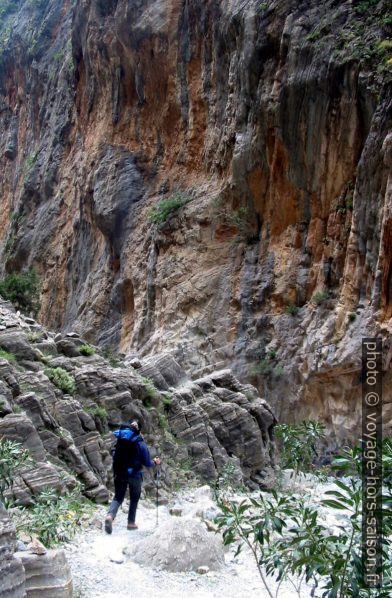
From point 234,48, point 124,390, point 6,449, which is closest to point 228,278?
point 234,48

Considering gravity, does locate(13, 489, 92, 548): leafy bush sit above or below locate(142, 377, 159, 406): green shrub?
below

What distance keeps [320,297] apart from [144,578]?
39.1 ft

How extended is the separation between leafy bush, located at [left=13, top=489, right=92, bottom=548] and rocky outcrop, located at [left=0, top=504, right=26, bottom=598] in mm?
1514

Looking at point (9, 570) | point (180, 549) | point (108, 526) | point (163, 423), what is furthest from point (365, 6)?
point (9, 570)

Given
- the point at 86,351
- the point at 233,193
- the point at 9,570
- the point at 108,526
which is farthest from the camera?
the point at 233,193

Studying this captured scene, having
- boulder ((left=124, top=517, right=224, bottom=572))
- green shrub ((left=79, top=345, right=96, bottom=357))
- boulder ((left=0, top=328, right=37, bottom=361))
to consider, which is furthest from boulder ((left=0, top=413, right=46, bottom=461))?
green shrub ((left=79, top=345, right=96, bottom=357))

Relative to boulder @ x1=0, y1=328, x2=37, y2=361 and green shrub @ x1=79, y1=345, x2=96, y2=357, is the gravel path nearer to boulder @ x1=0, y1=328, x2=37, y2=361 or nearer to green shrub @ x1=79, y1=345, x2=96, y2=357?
boulder @ x1=0, y1=328, x2=37, y2=361

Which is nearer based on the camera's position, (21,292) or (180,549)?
(180,549)

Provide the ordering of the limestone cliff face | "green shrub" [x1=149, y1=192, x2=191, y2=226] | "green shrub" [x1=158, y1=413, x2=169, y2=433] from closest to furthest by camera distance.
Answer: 1. "green shrub" [x1=158, y1=413, x2=169, y2=433]
2. the limestone cliff face
3. "green shrub" [x1=149, y1=192, x2=191, y2=226]

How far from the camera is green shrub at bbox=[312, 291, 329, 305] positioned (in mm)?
16375

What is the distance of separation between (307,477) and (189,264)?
984 cm

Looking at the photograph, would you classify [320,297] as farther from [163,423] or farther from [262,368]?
[163,423]

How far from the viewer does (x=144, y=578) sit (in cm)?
536

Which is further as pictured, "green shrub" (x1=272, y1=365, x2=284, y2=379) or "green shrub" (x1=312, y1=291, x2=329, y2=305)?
"green shrub" (x1=272, y1=365, x2=284, y2=379)
